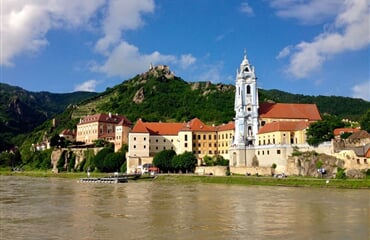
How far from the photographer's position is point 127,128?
97.5m

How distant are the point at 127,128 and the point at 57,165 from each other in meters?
18.6

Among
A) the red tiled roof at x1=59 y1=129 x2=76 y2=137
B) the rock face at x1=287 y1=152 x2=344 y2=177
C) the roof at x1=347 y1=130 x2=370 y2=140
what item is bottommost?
the rock face at x1=287 y1=152 x2=344 y2=177

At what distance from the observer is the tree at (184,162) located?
75.1m

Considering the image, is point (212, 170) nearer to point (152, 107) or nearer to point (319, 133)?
point (319, 133)

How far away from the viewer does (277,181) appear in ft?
172

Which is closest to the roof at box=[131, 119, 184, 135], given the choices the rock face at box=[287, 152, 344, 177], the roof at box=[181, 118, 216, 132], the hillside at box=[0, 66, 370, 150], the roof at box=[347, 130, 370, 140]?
the roof at box=[181, 118, 216, 132]

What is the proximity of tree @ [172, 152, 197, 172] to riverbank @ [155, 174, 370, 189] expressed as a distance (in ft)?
28.6

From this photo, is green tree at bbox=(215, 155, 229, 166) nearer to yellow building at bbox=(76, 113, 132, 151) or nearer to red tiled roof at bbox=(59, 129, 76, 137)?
yellow building at bbox=(76, 113, 132, 151)

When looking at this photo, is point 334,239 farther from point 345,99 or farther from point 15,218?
point 345,99

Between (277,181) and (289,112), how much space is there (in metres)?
30.2

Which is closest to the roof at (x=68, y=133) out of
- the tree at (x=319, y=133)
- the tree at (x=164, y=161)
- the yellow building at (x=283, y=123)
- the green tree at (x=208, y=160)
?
the tree at (x=164, y=161)

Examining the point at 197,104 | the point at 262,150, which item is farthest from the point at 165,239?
the point at 197,104

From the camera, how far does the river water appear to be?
21.4 metres

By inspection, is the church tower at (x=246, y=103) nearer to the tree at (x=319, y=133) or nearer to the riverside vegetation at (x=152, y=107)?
the tree at (x=319, y=133)
